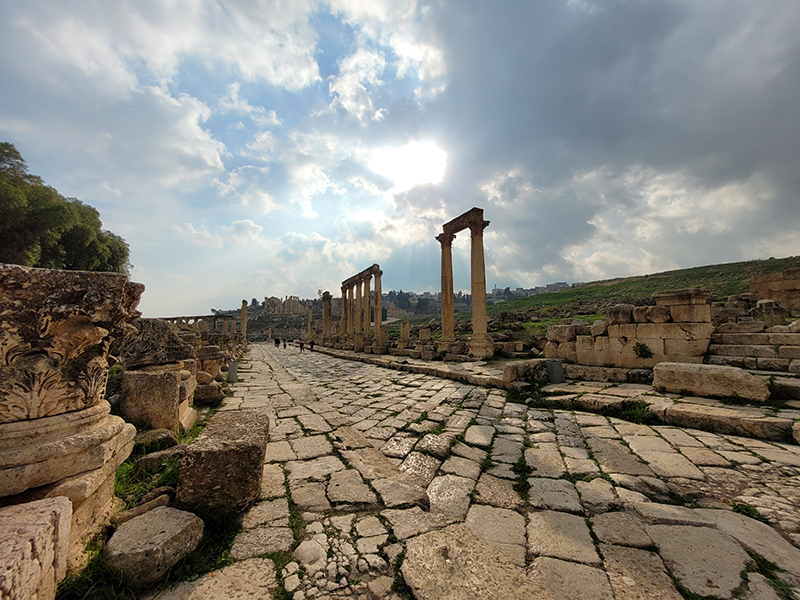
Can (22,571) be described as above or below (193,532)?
above

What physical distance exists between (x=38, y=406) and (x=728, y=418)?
6740 mm

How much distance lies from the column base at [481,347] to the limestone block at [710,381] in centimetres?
572

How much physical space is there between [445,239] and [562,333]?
7326mm

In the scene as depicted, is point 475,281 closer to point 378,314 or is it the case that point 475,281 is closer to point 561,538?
point 378,314

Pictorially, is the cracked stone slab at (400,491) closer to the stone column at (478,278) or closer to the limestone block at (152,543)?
the limestone block at (152,543)

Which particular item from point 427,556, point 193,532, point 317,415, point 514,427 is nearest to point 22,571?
point 193,532

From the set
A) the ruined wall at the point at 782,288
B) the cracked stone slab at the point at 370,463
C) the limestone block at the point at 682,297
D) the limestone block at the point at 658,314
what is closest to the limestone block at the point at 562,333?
the limestone block at the point at 658,314

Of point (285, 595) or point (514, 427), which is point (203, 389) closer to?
point (285, 595)

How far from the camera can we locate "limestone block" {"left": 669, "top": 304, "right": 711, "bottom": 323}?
675cm

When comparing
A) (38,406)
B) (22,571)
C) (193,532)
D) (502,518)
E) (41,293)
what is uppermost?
(41,293)

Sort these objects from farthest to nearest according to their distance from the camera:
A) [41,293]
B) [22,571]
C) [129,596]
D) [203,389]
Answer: [203,389] → [41,293] → [129,596] → [22,571]

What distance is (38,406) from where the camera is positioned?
199cm

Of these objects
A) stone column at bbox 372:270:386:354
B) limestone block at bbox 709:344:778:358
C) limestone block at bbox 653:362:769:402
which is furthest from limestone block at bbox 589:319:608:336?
stone column at bbox 372:270:386:354

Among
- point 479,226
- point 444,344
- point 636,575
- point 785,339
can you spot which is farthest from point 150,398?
point 479,226
